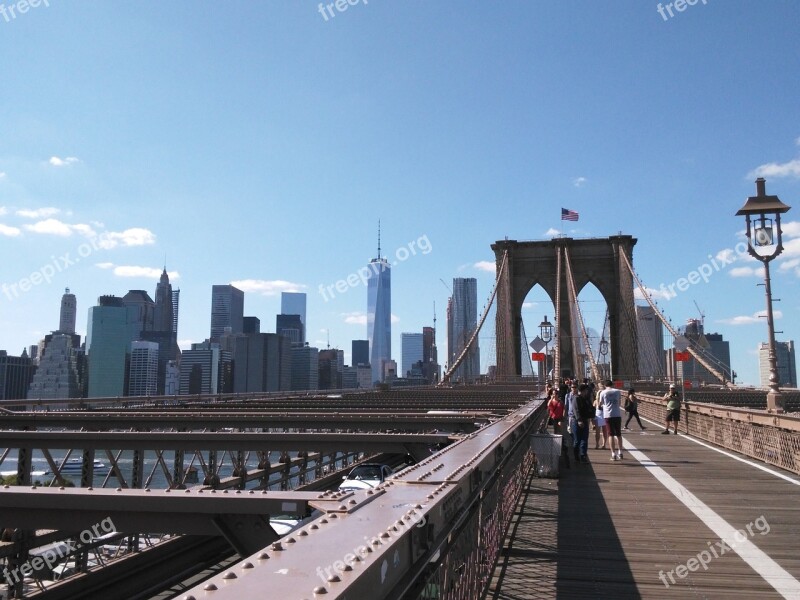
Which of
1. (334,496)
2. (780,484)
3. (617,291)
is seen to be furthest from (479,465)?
(617,291)

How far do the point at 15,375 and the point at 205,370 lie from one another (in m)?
47.3

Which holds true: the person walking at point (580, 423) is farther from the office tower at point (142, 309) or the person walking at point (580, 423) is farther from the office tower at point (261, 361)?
the office tower at point (142, 309)

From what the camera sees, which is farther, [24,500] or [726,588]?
[726,588]

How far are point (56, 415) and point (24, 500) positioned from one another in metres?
8.77

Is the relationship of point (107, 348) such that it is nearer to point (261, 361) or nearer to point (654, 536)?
point (261, 361)

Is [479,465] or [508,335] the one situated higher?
[508,335]

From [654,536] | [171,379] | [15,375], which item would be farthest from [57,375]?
[654,536]

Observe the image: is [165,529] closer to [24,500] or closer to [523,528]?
[24,500]

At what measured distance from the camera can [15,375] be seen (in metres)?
110

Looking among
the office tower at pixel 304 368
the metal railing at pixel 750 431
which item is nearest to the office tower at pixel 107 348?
the office tower at pixel 304 368

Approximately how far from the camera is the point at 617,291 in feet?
259

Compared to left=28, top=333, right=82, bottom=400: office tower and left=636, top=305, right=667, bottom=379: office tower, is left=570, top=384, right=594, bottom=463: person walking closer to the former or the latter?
left=636, top=305, right=667, bottom=379: office tower

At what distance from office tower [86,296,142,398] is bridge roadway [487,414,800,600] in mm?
126722

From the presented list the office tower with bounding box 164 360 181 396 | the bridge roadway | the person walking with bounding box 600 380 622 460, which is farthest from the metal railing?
the office tower with bounding box 164 360 181 396
